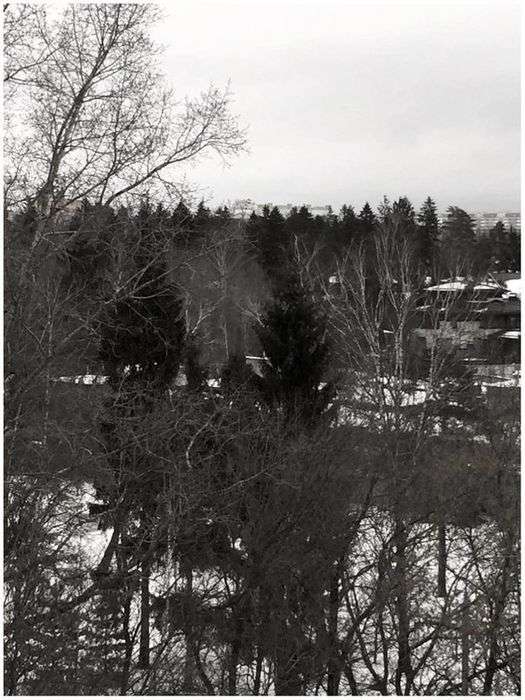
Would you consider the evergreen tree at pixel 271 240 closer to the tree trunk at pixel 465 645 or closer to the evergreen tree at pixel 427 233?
the evergreen tree at pixel 427 233

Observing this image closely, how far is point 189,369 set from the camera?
13438 mm

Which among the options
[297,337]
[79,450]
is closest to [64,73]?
[79,450]

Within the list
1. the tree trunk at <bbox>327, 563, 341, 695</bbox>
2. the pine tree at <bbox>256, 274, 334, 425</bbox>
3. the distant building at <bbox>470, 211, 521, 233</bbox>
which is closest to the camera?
the tree trunk at <bbox>327, 563, 341, 695</bbox>

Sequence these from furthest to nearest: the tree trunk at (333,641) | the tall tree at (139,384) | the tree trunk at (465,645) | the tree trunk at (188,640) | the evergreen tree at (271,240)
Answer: the evergreen tree at (271,240), the tree trunk at (465,645), the tree trunk at (333,641), the tree trunk at (188,640), the tall tree at (139,384)

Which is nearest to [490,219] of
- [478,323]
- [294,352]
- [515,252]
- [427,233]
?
[515,252]

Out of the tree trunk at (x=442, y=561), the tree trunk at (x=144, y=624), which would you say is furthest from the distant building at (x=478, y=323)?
the tree trunk at (x=144, y=624)

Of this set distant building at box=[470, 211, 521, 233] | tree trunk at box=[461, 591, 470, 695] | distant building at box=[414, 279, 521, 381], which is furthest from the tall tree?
distant building at box=[470, 211, 521, 233]

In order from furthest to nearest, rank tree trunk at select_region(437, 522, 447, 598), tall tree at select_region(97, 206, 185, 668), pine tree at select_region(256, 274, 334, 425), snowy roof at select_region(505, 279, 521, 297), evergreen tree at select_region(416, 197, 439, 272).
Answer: evergreen tree at select_region(416, 197, 439, 272)
snowy roof at select_region(505, 279, 521, 297)
pine tree at select_region(256, 274, 334, 425)
tree trunk at select_region(437, 522, 447, 598)
tall tree at select_region(97, 206, 185, 668)

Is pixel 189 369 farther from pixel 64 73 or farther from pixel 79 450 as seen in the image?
pixel 64 73

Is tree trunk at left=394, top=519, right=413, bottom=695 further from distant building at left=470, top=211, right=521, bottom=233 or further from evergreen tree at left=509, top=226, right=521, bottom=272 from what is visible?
distant building at left=470, top=211, right=521, bottom=233

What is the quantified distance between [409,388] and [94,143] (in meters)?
7.93

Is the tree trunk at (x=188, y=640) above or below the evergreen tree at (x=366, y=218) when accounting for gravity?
below

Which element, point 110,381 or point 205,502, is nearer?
point 205,502

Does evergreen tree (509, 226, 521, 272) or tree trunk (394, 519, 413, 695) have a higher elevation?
evergreen tree (509, 226, 521, 272)
